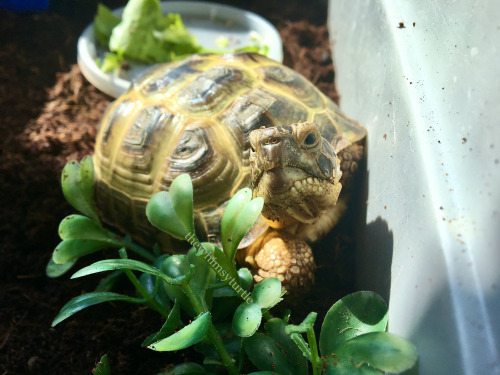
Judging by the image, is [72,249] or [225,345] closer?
[225,345]

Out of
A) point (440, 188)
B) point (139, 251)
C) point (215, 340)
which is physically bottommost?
point (139, 251)

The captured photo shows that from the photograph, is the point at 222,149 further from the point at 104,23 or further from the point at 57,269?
the point at 104,23

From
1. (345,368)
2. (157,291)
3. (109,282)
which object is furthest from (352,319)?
(109,282)

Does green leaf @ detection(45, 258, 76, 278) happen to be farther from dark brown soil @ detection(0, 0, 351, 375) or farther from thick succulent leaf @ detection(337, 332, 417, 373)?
thick succulent leaf @ detection(337, 332, 417, 373)

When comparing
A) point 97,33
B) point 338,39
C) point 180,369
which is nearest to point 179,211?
point 180,369

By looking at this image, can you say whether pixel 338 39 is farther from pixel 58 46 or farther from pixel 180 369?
pixel 180 369

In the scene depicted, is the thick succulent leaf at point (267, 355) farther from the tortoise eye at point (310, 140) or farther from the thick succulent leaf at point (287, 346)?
the tortoise eye at point (310, 140)
